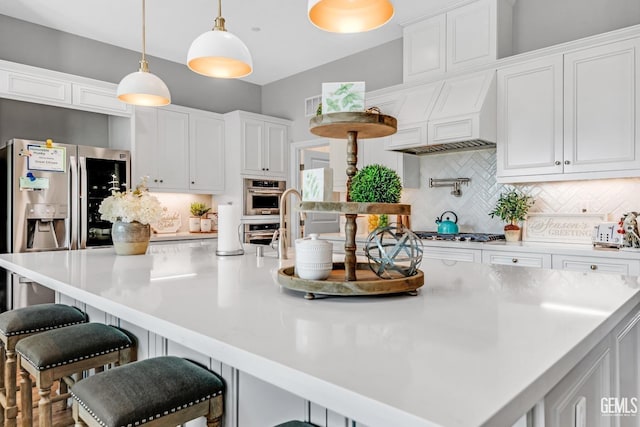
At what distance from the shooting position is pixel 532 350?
745 mm

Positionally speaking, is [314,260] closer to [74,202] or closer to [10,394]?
[10,394]

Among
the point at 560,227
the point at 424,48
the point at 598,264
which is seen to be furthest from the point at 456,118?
the point at 598,264

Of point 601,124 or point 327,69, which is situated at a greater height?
point 327,69

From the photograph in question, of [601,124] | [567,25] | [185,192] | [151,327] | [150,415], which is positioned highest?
[567,25]

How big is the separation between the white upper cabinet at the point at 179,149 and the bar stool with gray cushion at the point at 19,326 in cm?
251

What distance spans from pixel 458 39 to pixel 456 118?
2.51ft

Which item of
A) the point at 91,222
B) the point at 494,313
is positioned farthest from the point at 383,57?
the point at 494,313

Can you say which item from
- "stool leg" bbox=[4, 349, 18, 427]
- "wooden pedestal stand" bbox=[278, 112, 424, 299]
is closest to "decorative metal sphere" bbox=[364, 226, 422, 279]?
"wooden pedestal stand" bbox=[278, 112, 424, 299]

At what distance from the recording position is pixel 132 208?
2.34 metres

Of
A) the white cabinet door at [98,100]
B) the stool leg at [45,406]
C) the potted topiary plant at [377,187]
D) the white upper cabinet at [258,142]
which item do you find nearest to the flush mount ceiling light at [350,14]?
the potted topiary plant at [377,187]

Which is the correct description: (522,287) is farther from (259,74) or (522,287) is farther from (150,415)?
(259,74)

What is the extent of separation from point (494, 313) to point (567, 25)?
132 inches

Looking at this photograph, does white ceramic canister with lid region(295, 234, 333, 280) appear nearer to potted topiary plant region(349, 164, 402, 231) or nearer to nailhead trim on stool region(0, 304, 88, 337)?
potted topiary plant region(349, 164, 402, 231)

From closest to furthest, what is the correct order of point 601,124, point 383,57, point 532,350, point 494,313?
point 532,350 < point 494,313 < point 601,124 < point 383,57
